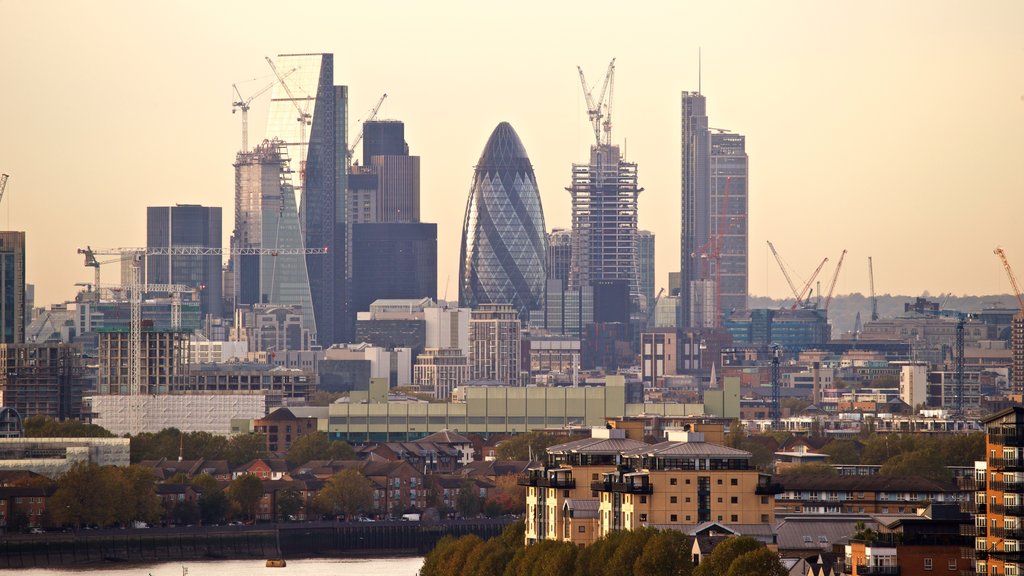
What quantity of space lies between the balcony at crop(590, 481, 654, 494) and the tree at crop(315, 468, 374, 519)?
223 feet

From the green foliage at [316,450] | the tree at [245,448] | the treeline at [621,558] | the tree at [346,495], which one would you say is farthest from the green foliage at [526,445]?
the treeline at [621,558]

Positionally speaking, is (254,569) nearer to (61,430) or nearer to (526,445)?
(526,445)

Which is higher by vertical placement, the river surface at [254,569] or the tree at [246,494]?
the tree at [246,494]

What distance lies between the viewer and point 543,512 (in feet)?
309

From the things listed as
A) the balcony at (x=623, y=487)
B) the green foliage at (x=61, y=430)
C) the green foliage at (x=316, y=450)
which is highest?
the balcony at (x=623, y=487)

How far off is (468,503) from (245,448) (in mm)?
32183

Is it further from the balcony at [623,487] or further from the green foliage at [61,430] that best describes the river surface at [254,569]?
the green foliage at [61,430]

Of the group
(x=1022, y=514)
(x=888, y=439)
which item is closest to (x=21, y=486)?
(x=888, y=439)

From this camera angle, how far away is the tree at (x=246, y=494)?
154750 millimetres

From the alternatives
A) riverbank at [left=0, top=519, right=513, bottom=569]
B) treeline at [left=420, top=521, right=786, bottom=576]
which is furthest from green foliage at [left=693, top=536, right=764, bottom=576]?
riverbank at [left=0, top=519, right=513, bottom=569]

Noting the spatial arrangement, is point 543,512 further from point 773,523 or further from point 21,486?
point 21,486

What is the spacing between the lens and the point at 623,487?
285 ft

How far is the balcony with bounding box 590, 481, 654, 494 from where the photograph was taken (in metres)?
85.4

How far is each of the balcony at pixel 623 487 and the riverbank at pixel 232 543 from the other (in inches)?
1821
